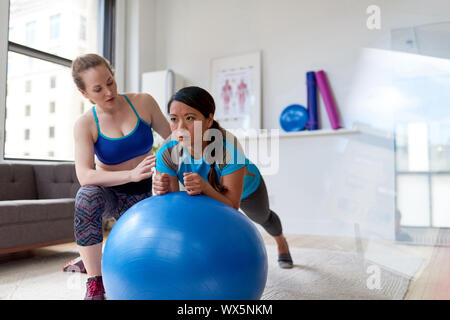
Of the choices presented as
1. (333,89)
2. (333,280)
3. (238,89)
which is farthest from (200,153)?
(238,89)

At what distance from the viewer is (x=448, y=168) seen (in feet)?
9.12

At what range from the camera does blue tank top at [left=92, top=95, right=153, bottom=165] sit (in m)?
1.54

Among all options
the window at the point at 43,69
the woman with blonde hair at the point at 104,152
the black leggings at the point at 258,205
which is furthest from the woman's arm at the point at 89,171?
the window at the point at 43,69

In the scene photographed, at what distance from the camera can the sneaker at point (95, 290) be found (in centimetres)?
133

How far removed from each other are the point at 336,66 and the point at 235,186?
2.58 meters

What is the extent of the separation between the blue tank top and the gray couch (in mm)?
952

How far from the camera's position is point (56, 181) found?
289cm

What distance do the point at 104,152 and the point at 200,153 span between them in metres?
0.47

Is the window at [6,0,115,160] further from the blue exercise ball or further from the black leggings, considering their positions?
the black leggings

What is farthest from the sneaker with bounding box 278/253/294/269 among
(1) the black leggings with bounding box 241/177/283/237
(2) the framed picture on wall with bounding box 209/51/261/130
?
(2) the framed picture on wall with bounding box 209/51/261/130

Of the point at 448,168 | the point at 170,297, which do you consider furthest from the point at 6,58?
the point at 448,168

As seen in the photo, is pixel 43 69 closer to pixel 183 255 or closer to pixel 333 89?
pixel 333 89

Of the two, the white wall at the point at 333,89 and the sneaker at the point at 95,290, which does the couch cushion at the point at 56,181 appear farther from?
the white wall at the point at 333,89

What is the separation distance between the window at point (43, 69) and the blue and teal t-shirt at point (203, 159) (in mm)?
2492
